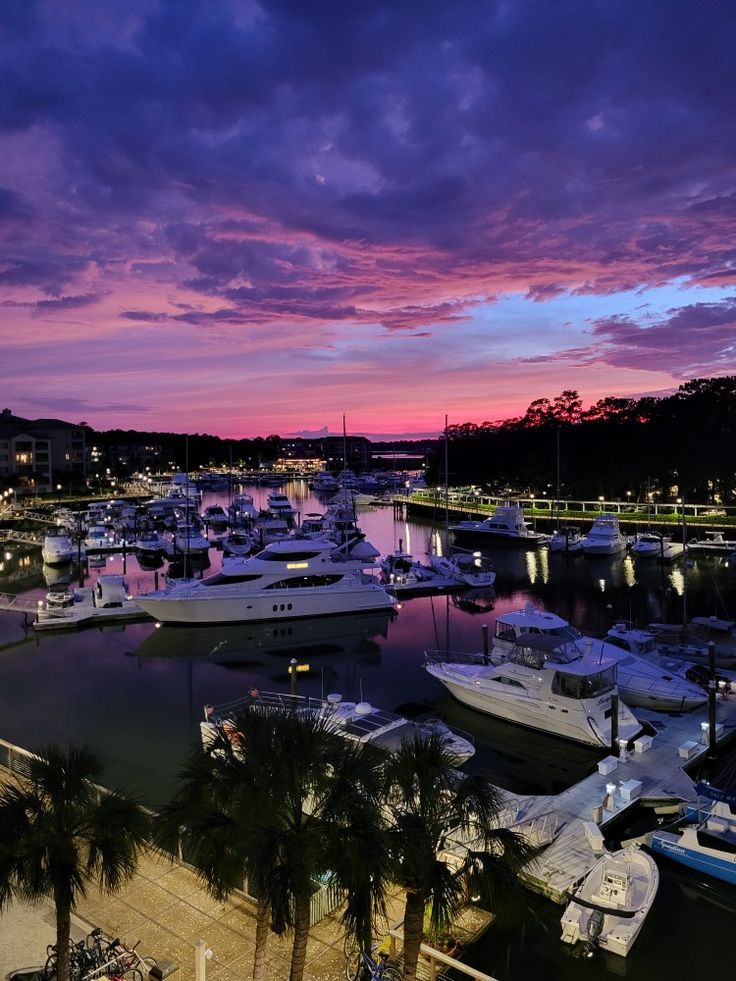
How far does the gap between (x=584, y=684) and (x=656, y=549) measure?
38.9 m

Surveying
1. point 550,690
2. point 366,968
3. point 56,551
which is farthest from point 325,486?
point 366,968

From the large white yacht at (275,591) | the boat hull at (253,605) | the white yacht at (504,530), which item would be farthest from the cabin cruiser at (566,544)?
the boat hull at (253,605)

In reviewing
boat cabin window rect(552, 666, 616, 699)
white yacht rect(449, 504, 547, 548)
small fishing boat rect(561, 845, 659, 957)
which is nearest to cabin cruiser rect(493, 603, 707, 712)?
boat cabin window rect(552, 666, 616, 699)

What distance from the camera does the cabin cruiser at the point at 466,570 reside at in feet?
143

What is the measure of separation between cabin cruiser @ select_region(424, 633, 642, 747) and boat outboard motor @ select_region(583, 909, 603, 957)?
7.73 metres

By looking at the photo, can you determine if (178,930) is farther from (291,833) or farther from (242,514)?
(242,514)

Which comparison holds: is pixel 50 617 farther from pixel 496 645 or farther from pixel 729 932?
pixel 729 932

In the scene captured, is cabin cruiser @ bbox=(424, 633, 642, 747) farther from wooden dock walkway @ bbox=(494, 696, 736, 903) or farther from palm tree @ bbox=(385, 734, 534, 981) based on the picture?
palm tree @ bbox=(385, 734, 534, 981)

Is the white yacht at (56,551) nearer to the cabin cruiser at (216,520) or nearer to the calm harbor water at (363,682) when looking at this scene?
the calm harbor water at (363,682)

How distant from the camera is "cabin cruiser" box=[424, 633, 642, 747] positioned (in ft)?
62.5

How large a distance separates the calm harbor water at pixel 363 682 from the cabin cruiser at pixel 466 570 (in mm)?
1225

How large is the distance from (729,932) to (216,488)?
142664 millimetres

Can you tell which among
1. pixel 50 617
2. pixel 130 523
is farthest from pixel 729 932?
pixel 130 523

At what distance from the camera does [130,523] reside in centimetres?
6806
